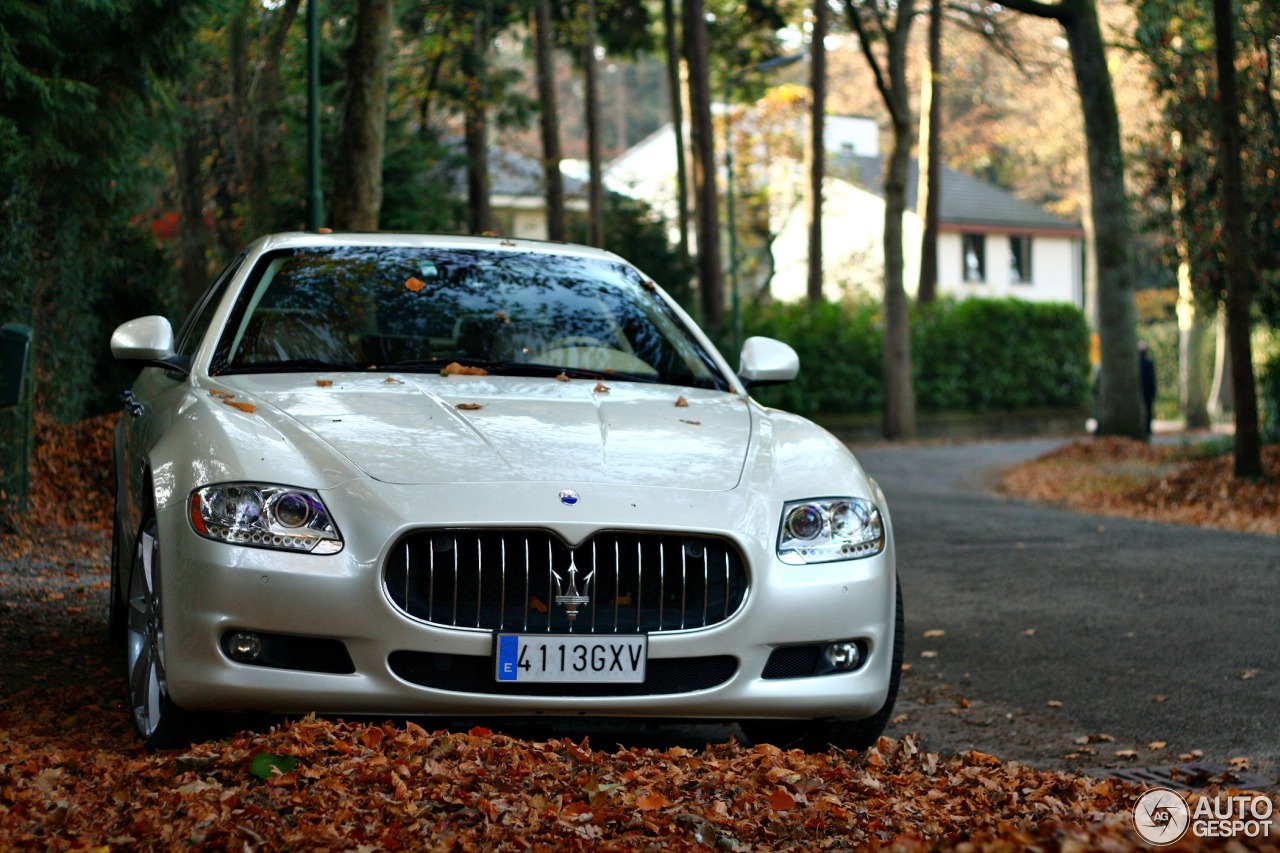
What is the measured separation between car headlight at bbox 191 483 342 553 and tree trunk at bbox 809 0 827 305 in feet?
103

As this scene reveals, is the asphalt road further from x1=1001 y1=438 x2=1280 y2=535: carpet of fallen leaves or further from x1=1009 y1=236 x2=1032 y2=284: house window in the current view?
x1=1009 y1=236 x2=1032 y2=284: house window

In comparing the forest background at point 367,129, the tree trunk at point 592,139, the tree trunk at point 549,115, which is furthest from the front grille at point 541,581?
the tree trunk at point 592,139

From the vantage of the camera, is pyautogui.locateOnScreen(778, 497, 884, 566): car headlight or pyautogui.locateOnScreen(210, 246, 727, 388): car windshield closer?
pyautogui.locateOnScreen(778, 497, 884, 566): car headlight

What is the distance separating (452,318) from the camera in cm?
609

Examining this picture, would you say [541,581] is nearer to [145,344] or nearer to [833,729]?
[833,729]

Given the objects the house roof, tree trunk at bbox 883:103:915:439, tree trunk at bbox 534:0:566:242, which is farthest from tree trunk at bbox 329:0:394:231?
the house roof

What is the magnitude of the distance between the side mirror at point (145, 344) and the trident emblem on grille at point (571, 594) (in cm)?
199

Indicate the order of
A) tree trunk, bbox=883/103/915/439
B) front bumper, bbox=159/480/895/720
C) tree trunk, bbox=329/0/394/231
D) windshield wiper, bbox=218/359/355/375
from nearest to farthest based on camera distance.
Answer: front bumper, bbox=159/480/895/720 → windshield wiper, bbox=218/359/355/375 → tree trunk, bbox=329/0/394/231 → tree trunk, bbox=883/103/915/439

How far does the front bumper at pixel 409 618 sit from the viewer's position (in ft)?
14.3

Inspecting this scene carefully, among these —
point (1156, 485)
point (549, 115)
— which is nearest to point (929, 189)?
point (549, 115)

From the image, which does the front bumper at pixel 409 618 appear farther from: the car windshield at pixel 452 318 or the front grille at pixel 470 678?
the car windshield at pixel 452 318

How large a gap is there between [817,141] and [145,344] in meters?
33.7

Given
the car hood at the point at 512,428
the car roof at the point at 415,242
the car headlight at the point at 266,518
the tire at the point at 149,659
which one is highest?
the car roof at the point at 415,242

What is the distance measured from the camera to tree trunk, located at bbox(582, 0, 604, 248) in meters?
32.8
